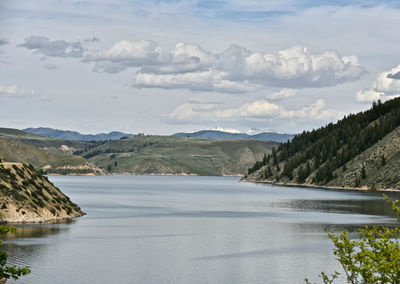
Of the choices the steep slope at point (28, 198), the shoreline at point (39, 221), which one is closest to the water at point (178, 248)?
the shoreline at point (39, 221)

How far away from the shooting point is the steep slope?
300ft

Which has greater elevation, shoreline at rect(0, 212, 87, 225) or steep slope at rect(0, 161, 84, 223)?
steep slope at rect(0, 161, 84, 223)

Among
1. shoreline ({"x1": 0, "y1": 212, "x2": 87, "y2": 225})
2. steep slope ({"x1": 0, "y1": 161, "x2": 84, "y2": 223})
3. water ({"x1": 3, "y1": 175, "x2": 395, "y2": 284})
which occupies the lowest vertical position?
water ({"x1": 3, "y1": 175, "x2": 395, "y2": 284})

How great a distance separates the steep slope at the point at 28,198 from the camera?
91.4 metres

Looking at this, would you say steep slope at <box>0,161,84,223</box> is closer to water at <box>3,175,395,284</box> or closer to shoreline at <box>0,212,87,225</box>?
shoreline at <box>0,212,87,225</box>

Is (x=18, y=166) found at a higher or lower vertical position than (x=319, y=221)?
higher

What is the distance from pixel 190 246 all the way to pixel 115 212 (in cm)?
5591

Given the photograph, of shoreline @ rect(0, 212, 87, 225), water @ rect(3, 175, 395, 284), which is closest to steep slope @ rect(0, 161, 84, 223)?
shoreline @ rect(0, 212, 87, 225)

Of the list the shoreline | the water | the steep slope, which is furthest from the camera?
the steep slope

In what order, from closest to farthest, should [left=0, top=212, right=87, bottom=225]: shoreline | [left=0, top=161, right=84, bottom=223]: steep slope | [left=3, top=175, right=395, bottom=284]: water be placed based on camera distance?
[left=3, top=175, right=395, bottom=284]: water → [left=0, top=212, right=87, bottom=225]: shoreline → [left=0, top=161, right=84, bottom=223]: steep slope

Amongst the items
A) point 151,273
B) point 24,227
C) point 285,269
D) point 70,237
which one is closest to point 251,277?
point 285,269

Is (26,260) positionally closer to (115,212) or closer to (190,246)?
(190,246)

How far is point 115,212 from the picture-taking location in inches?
5157

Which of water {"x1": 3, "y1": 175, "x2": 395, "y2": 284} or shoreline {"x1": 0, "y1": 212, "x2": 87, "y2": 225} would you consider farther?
shoreline {"x1": 0, "y1": 212, "x2": 87, "y2": 225}
